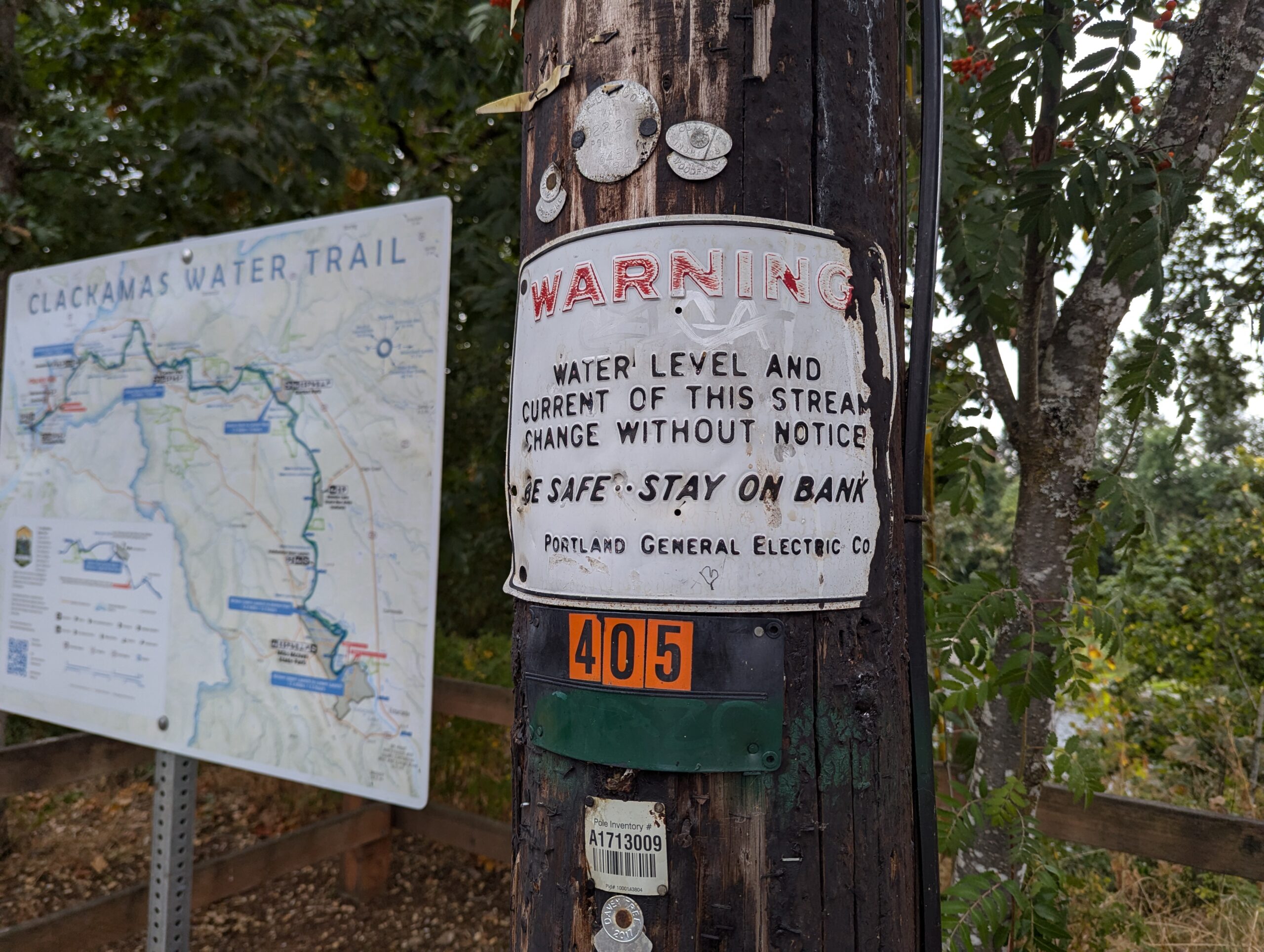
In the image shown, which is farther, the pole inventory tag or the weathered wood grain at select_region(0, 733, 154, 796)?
the weathered wood grain at select_region(0, 733, 154, 796)

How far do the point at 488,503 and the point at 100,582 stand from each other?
2.35 meters

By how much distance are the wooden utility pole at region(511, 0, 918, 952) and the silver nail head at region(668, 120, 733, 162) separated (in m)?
0.01

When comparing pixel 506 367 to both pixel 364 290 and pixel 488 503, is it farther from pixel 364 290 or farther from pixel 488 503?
pixel 364 290

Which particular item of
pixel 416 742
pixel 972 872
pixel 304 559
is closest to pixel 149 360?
pixel 304 559

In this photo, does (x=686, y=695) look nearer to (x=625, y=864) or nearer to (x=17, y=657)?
(x=625, y=864)

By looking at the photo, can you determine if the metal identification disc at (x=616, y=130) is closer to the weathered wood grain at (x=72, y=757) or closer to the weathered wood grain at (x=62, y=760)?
the weathered wood grain at (x=72, y=757)

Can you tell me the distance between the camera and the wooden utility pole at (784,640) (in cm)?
100

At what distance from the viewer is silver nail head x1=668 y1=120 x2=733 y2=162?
104 cm

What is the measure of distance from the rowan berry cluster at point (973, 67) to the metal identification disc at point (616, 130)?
1.58 metres

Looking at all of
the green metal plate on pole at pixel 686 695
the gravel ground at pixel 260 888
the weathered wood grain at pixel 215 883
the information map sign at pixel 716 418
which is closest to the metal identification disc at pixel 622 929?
the green metal plate on pole at pixel 686 695

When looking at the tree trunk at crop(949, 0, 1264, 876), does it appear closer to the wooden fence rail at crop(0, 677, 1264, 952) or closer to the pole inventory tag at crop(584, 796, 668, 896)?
the wooden fence rail at crop(0, 677, 1264, 952)

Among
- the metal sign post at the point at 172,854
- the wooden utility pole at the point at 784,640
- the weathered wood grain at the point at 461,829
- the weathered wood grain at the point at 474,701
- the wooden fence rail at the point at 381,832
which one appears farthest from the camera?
the weathered wood grain at the point at 461,829

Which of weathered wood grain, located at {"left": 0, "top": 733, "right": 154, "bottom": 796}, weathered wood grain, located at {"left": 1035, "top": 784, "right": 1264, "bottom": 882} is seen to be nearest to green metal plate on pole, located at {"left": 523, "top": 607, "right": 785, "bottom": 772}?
weathered wood grain, located at {"left": 1035, "top": 784, "right": 1264, "bottom": 882}

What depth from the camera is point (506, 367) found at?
5.14 metres
